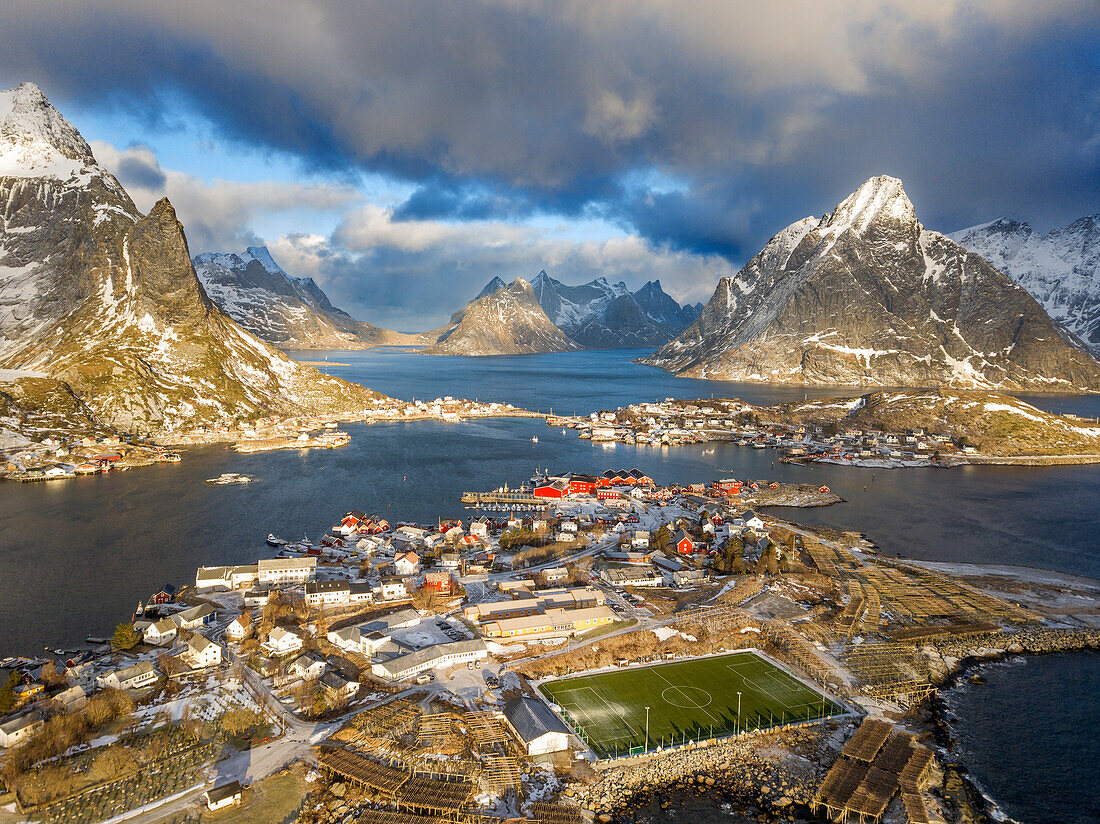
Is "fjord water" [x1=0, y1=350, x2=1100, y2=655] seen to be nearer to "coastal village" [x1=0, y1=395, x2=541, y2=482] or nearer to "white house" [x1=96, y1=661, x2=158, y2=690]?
"coastal village" [x1=0, y1=395, x2=541, y2=482]

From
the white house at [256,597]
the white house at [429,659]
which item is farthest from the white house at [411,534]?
the white house at [429,659]

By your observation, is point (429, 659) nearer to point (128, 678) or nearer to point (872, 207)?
point (128, 678)

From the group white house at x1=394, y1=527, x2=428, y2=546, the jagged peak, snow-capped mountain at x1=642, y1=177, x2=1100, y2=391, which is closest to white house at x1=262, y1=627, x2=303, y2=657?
white house at x1=394, y1=527, x2=428, y2=546

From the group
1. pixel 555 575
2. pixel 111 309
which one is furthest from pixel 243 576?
pixel 111 309

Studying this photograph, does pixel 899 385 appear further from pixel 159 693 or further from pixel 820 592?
pixel 159 693

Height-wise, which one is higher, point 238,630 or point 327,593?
point 327,593

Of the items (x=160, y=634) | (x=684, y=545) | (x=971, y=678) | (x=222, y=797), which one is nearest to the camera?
(x=222, y=797)

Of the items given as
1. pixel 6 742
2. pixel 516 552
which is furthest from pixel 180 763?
pixel 516 552

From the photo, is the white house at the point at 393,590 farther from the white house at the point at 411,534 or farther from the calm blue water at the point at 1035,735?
the calm blue water at the point at 1035,735
